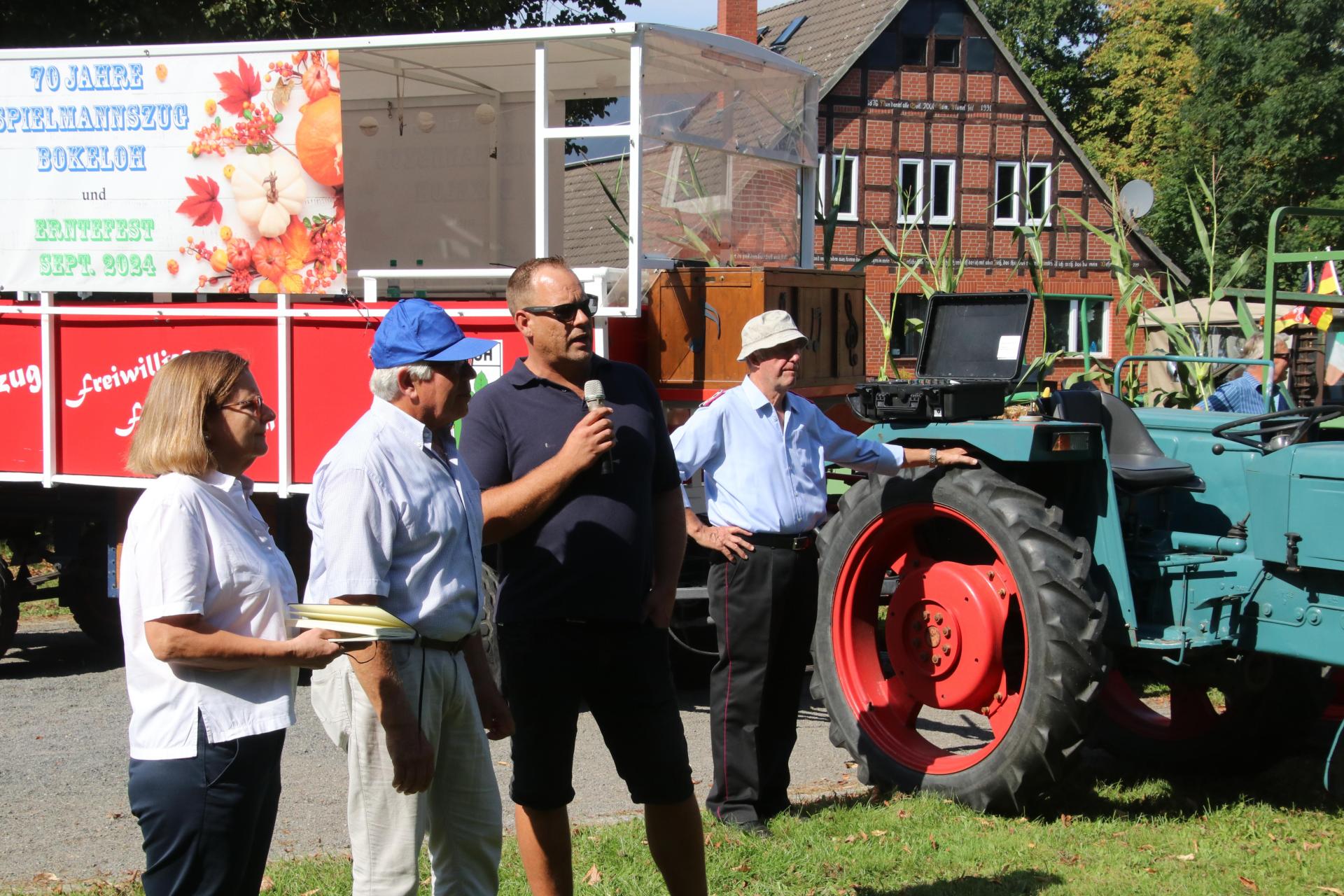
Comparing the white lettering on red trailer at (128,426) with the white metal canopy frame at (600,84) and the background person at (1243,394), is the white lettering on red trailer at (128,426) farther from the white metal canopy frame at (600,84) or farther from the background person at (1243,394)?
the background person at (1243,394)

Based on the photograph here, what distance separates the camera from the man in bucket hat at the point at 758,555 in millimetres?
4988

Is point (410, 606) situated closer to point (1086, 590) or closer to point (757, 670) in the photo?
point (757, 670)

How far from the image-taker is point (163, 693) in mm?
2895

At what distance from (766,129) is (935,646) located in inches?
154

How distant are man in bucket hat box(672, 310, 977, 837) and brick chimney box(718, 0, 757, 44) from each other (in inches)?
920

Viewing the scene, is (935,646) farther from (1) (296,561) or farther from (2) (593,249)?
(2) (593,249)

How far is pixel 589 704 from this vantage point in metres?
3.67

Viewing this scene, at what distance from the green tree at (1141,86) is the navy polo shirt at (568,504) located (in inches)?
1347

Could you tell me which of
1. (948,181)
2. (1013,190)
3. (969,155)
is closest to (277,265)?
(948,181)

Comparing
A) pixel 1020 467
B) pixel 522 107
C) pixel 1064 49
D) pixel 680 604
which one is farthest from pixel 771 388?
pixel 1064 49

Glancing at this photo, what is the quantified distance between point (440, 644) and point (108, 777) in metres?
3.52

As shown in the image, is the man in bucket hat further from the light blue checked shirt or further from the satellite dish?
the satellite dish

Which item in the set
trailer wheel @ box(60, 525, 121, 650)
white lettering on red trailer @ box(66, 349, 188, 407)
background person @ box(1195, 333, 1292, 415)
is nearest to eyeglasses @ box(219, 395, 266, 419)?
white lettering on red trailer @ box(66, 349, 188, 407)

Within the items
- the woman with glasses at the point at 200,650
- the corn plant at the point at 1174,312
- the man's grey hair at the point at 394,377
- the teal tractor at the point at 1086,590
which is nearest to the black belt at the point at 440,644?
the woman with glasses at the point at 200,650
